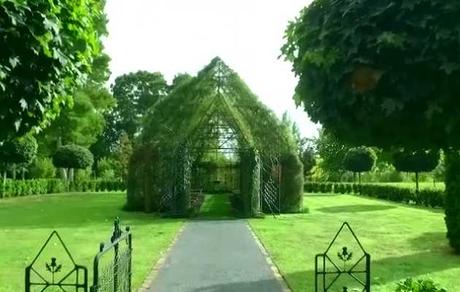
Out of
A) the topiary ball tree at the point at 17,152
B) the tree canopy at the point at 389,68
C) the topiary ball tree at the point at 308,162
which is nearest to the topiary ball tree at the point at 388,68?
the tree canopy at the point at 389,68

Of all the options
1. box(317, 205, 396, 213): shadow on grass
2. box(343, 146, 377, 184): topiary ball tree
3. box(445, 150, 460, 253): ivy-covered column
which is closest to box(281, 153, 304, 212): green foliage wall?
box(317, 205, 396, 213): shadow on grass

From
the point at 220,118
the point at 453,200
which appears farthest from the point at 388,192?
the point at 453,200

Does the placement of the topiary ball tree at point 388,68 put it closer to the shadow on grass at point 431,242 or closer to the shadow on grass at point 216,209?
the shadow on grass at point 431,242

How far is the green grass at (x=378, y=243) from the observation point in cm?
1080

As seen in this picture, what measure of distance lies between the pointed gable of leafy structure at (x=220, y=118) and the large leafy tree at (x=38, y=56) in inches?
713

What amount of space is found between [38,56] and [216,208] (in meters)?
24.0

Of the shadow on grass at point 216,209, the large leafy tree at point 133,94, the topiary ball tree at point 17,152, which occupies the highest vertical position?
the large leafy tree at point 133,94

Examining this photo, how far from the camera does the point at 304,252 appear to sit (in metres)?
13.6

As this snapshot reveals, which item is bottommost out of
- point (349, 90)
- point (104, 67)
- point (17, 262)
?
point (17, 262)

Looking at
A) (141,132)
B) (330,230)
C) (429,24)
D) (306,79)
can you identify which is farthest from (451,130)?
(141,132)

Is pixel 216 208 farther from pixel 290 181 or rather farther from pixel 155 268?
pixel 155 268

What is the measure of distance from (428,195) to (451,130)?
90.7 feet

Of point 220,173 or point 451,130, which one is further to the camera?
point 220,173

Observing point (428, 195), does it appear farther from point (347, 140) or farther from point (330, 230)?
point (347, 140)
